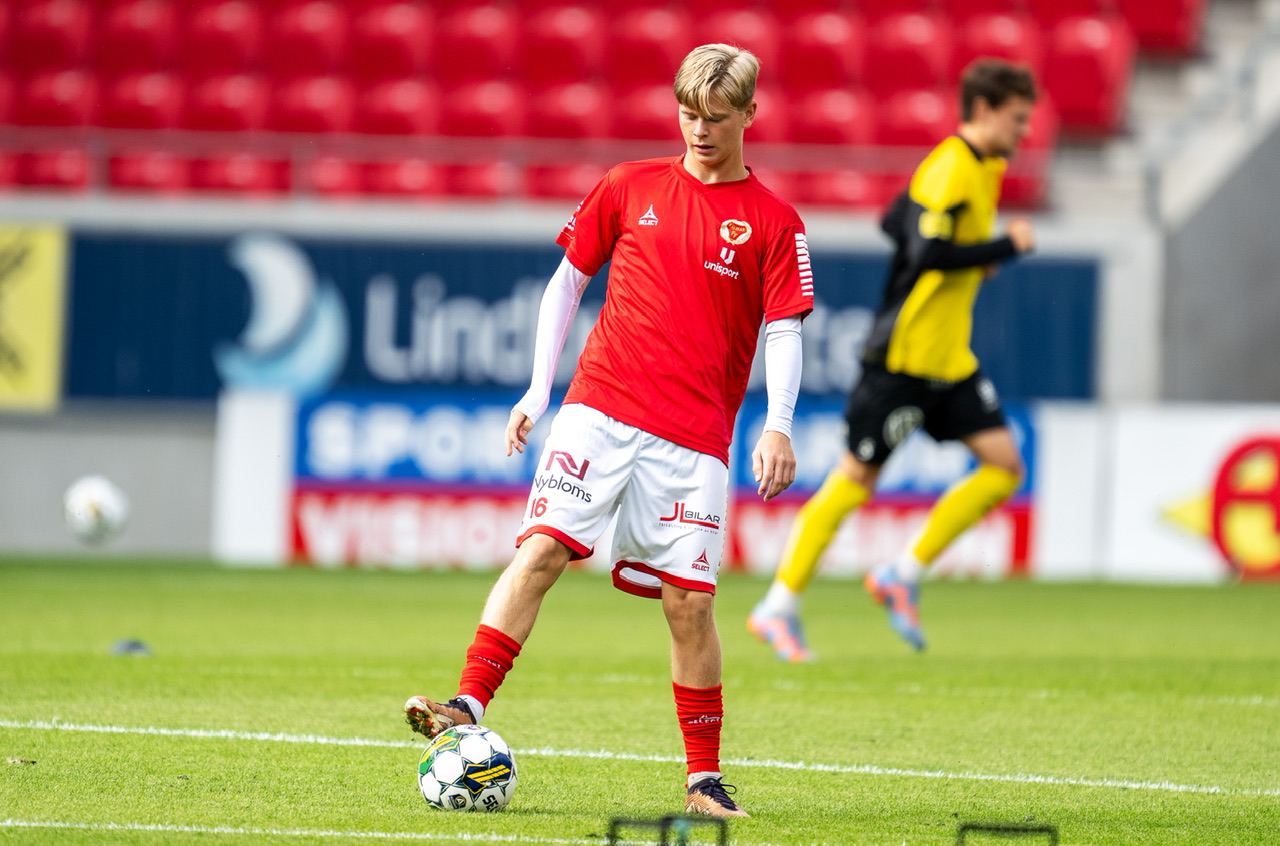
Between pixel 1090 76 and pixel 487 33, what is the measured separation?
546cm

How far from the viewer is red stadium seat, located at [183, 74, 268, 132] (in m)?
15.8

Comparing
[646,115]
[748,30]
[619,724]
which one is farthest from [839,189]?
[619,724]

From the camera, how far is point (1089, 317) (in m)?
13.9

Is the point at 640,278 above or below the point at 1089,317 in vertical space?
below

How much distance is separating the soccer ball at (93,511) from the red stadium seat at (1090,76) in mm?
8699

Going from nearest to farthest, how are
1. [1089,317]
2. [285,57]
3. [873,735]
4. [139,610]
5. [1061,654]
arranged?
[873,735], [1061,654], [139,610], [1089,317], [285,57]

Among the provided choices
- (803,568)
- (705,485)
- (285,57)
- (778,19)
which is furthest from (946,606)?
(285,57)

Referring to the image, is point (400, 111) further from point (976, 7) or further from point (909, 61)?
point (976, 7)

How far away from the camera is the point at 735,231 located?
4289 millimetres

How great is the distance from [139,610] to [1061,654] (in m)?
4.68

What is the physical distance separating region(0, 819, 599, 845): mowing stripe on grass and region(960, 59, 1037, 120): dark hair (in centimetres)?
446

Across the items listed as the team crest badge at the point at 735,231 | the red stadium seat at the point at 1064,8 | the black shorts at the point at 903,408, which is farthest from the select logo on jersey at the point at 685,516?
the red stadium seat at the point at 1064,8

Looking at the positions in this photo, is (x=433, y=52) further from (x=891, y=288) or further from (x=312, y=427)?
(x=891, y=288)

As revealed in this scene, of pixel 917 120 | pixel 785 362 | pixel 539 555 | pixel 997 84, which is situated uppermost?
pixel 917 120
